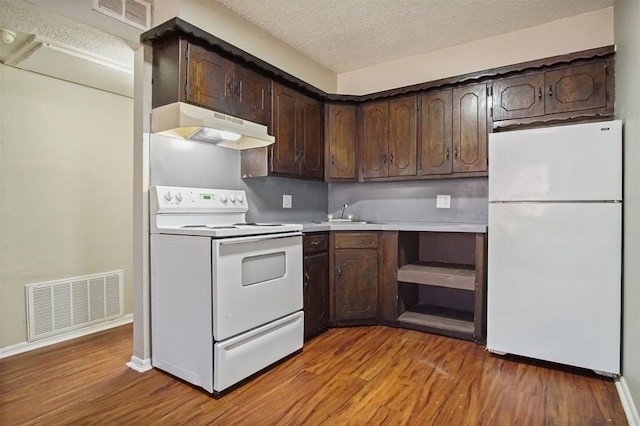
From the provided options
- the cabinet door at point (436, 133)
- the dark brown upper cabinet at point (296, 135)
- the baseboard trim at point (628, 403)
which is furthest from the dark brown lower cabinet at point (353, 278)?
the baseboard trim at point (628, 403)

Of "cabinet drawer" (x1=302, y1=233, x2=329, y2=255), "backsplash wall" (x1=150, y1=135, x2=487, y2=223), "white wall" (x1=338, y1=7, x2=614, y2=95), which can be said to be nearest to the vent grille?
"backsplash wall" (x1=150, y1=135, x2=487, y2=223)

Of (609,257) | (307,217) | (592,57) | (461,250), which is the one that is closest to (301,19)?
(307,217)

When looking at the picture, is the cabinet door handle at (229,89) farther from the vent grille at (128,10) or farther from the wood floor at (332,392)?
the wood floor at (332,392)

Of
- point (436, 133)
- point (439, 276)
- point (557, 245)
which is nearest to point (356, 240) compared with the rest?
point (439, 276)

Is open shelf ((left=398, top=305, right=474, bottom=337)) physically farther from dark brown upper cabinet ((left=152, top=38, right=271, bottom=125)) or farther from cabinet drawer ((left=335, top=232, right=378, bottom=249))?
dark brown upper cabinet ((left=152, top=38, right=271, bottom=125))

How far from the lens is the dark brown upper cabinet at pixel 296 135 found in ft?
9.34

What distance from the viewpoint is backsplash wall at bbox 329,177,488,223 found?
3.17m

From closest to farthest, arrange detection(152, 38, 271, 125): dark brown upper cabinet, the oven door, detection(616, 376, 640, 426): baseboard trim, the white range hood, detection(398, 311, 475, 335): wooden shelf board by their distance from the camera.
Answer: detection(616, 376, 640, 426): baseboard trim, the oven door, the white range hood, detection(152, 38, 271, 125): dark brown upper cabinet, detection(398, 311, 475, 335): wooden shelf board

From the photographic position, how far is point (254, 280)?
2.15m

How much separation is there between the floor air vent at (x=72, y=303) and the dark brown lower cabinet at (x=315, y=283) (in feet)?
6.02

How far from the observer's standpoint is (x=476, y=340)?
2.68 m

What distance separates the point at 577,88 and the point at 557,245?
1.25 m

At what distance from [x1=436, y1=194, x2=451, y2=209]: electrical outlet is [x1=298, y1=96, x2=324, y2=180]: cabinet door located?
1.14m

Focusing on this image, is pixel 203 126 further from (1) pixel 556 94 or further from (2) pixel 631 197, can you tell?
(1) pixel 556 94
